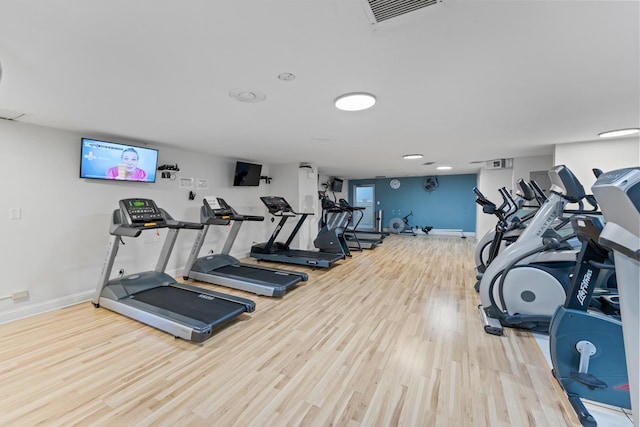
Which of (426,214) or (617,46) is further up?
(617,46)

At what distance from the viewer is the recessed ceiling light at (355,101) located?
230cm

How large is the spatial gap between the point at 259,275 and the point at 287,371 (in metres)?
2.26

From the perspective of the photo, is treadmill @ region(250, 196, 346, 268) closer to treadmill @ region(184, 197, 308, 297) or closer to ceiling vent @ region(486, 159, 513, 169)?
treadmill @ region(184, 197, 308, 297)

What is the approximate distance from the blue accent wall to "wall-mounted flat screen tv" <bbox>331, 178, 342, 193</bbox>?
1763mm

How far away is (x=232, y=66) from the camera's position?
1.81 m

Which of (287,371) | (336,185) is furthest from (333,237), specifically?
(336,185)

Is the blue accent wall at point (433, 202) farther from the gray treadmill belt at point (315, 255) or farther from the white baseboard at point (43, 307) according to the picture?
the white baseboard at point (43, 307)

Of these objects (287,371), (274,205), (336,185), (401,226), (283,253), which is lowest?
(287,371)

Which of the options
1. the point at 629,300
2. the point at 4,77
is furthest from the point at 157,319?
the point at 629,300

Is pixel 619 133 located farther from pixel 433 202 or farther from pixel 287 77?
pixel 433 202

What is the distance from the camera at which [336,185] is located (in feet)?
33.1

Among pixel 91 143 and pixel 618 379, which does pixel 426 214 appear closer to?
pixel 618 379

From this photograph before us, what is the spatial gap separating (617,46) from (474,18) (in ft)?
3.39

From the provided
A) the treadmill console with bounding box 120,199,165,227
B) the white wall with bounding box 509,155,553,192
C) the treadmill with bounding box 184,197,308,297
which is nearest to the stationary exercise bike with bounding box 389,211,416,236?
the white wall with bounding box 509,155,553,192
